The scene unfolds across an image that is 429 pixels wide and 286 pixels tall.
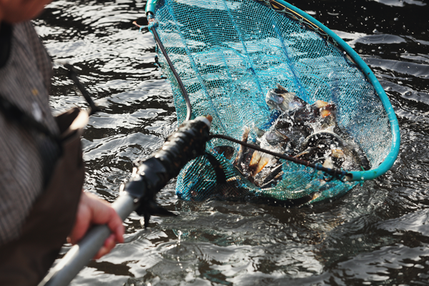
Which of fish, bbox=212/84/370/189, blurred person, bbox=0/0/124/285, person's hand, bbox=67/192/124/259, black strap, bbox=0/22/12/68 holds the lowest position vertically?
fish, bbox=212/84/370/189

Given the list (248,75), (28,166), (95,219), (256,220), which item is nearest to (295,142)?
(256,220)

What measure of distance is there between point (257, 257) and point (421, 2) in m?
5.21

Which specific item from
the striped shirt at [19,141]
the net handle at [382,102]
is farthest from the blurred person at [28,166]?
the net handle at [382,102]

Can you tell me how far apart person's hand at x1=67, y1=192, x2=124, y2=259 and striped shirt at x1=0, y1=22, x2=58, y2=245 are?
270 mm

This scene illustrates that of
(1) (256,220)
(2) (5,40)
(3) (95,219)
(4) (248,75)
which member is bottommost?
(1) (256,220)

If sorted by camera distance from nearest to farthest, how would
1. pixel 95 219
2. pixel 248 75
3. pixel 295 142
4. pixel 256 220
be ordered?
pixel 95 219 → pixel 256 220 → pixel 295 142 → pixel 248 75

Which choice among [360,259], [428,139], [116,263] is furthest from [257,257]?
[428,139]

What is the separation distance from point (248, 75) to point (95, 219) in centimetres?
227

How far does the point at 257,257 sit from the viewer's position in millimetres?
2301

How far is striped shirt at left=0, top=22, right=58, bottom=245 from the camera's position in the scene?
107cm

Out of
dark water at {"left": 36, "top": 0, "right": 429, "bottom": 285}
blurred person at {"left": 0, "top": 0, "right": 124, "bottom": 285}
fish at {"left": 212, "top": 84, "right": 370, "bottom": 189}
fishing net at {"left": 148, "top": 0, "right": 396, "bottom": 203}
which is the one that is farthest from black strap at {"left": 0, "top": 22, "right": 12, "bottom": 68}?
fish at {"left": 212, "top": 84, "right": 370, "bottom": 189}

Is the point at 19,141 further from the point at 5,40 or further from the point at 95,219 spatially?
the point at 95,219

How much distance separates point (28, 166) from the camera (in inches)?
44.4

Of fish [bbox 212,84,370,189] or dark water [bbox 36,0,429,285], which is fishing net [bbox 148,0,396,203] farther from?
dark water [bbox 36,0,429,285]
